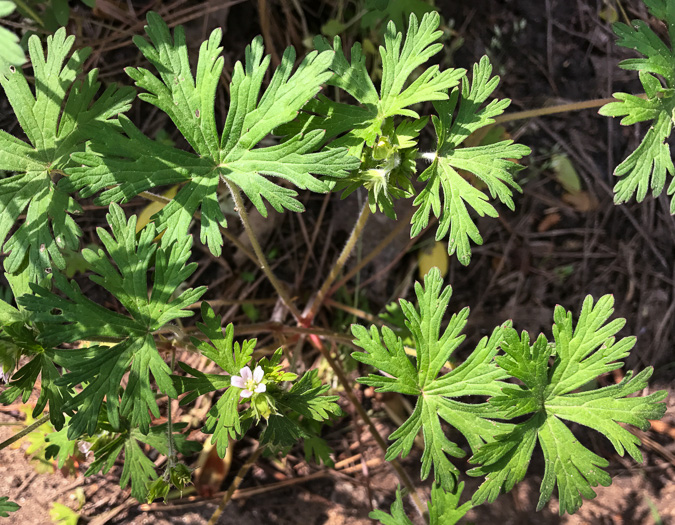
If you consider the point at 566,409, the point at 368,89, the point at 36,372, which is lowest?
the point at 566,409

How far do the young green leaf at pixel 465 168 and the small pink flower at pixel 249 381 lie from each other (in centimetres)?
79

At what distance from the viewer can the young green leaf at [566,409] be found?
1997 mm

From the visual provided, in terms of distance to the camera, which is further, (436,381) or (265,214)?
(436,381)

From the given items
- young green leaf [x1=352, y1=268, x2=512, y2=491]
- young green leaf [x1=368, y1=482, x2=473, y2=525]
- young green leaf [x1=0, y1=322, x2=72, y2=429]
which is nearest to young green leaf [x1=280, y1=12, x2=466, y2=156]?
young green leaf [x1=352, y1=268, x2=512, y2=491]

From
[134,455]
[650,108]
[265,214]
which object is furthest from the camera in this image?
[134,455]

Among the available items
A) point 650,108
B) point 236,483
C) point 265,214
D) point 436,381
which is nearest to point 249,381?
point 265,214

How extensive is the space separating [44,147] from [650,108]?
2.46 metres

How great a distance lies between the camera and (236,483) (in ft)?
9.00

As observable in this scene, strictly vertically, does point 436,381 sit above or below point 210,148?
below

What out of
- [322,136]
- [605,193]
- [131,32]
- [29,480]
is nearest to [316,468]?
[29,480]

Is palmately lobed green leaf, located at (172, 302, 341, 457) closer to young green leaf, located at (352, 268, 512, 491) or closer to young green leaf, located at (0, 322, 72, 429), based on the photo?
young green leaf, located at (352, 268, 512, 491)

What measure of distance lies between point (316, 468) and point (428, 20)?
241 centimetres

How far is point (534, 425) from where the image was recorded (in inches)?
81.2

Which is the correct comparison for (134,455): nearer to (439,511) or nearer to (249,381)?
(249,381)
